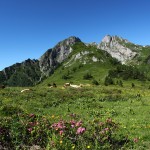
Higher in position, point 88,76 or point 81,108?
point 88,76

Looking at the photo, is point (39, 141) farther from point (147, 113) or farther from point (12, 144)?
point (147, 113)

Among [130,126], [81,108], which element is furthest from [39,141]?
[81,108]

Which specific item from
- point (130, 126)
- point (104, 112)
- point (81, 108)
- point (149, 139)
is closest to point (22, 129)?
point (149, 139)

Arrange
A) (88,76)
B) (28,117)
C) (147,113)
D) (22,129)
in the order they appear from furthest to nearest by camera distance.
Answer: (88,76) → (147,113) → (28,117) → (22,129)

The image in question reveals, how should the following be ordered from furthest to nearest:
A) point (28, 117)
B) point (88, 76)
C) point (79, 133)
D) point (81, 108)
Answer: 1. point (88, 76)
2. point (81, 108)
3. point (28, 117)
4. point (79, 133)

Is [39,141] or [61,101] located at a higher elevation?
[61,101]

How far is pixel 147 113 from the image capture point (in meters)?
27.7

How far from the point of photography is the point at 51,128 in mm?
14148

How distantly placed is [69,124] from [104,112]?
592 inches

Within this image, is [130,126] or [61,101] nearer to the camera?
[130,126]

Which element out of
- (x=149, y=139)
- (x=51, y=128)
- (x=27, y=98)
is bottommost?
(x=149, y=139)

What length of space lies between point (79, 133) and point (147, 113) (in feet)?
53.1

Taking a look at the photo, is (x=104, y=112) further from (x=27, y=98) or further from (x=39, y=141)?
(x=39, y=141)

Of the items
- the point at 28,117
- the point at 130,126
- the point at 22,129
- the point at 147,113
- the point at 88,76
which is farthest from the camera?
the point at 88,76
